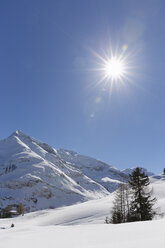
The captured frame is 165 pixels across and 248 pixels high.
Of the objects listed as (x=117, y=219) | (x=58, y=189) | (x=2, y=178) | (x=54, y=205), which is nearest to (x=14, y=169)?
(x=2, y=178)

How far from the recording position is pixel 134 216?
58.9 ft

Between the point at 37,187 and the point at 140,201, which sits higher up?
the point at 37,187

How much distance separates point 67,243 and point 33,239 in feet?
3.29

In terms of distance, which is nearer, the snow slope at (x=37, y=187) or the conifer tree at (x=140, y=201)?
the conifer tree at (x=140, y=201)

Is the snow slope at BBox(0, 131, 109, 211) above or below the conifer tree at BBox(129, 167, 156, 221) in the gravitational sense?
above

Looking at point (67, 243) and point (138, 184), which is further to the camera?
point (138, 184)

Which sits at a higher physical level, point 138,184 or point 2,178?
point 2,178

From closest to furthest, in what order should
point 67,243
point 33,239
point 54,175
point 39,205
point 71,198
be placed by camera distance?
point 67,243 < point 33,239 < point 39,205 < point 71,198 < point 54,175

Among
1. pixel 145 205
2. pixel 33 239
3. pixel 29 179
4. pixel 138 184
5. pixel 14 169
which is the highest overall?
pixel 14 169

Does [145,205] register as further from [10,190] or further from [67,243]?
[10,190]

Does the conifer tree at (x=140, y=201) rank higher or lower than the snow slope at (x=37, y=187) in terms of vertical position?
lower

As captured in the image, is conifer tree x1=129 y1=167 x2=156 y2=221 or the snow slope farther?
the snow slope

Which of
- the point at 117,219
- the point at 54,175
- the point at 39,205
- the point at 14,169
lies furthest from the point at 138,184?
the point at 14,169

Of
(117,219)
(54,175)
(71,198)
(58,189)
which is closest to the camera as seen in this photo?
(117,219)
